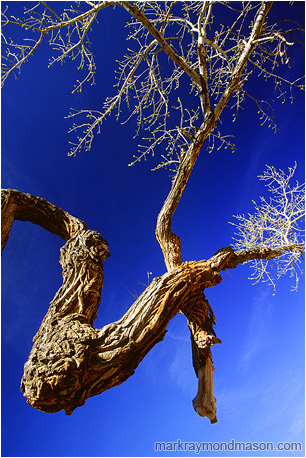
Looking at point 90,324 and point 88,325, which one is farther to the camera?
point 90,324

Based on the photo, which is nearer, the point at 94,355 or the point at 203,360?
the point at 94,355

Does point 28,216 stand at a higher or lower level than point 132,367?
higher

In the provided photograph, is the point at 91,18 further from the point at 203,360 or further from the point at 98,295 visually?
the point at 203,360

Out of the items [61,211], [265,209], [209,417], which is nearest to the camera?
[209,417]

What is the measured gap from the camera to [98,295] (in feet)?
9.96

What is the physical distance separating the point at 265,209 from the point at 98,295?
5.10 m

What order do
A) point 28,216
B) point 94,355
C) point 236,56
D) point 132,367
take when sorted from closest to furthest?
point 94,355 → point 132,367 → point 28,216 → point 236,56

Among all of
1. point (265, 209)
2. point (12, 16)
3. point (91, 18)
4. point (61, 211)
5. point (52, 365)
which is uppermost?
point (91, 18)

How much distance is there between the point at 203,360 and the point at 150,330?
4.41ft

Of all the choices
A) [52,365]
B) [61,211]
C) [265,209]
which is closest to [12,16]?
[61,211]

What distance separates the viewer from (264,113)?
5.61m

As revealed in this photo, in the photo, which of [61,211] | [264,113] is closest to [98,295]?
[61,211]

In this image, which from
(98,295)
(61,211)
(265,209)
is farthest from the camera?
(265,209)

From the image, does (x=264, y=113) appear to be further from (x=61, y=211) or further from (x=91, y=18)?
(x=61, y=211)
